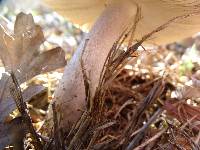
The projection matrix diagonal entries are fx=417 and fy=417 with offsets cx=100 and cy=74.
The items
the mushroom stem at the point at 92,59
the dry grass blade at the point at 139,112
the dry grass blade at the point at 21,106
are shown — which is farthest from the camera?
the mushroom stem at the point at 92,59

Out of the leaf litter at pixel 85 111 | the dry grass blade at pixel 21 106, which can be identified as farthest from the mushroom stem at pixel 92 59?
the dry grass blade at pixel 21 106

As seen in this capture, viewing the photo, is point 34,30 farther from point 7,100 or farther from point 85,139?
point 85,139

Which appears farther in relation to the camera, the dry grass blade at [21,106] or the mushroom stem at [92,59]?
the mushroom stem at [92,59]

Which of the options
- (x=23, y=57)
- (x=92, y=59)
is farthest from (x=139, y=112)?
(x=23, y=57)

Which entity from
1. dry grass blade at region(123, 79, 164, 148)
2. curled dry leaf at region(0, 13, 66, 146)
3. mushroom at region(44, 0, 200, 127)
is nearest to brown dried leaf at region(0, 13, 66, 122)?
curled dry leaf at region(0, 13, 66, 146)

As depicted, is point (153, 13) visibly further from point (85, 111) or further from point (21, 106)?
point (21, 106)

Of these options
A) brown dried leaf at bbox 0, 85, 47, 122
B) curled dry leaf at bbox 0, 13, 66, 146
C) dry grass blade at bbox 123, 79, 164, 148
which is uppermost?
curled dry leaf at bbox 0, 13, 66, 146

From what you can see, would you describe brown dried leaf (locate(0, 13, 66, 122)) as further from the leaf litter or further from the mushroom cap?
the mushroom cap

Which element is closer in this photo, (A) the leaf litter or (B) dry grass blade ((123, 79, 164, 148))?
(A) the leaf litter

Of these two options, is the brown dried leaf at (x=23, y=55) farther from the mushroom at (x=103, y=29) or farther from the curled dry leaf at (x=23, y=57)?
the mushroom at (x=103, y=29)
